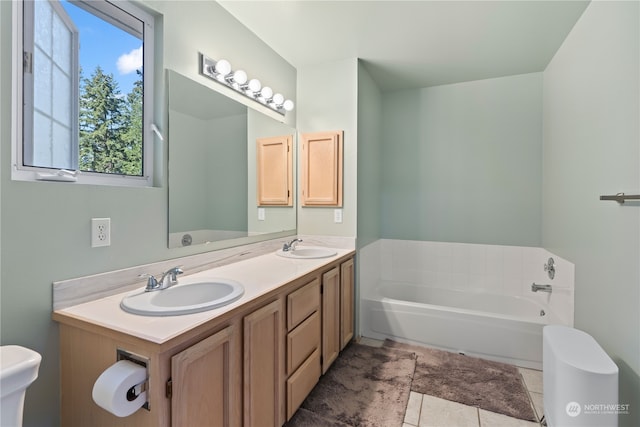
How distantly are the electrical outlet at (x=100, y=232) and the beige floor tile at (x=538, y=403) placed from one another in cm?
247

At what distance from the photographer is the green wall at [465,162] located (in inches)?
112

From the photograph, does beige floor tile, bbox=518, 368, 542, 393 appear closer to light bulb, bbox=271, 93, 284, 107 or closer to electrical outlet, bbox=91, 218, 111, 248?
electrical outlet, bbox=91, 218, 111, 248

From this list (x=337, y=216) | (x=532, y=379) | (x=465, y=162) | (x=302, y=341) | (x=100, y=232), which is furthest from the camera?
(x=465, y=162)

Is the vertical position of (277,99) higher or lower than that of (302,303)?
higher

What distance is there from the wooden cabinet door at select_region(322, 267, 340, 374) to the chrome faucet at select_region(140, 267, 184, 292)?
3.04ft

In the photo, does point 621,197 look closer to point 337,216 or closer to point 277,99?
point 337,216

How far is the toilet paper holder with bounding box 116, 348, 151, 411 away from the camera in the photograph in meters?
0.89

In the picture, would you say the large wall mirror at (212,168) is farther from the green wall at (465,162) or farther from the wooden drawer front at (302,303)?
the green wall at (465,162)

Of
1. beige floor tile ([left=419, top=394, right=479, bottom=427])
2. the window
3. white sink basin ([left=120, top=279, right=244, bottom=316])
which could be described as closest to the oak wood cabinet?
white sink basin ([left=120, top=279, right=244, bottom=316])

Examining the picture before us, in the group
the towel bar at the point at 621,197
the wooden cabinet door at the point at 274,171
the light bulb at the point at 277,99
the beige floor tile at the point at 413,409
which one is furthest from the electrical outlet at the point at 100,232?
the towel bar at the point at 621,197

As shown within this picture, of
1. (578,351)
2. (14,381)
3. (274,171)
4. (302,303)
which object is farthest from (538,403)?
(14,381)

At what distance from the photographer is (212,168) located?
1828mm

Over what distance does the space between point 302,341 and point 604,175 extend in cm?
192

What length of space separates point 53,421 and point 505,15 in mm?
3182
